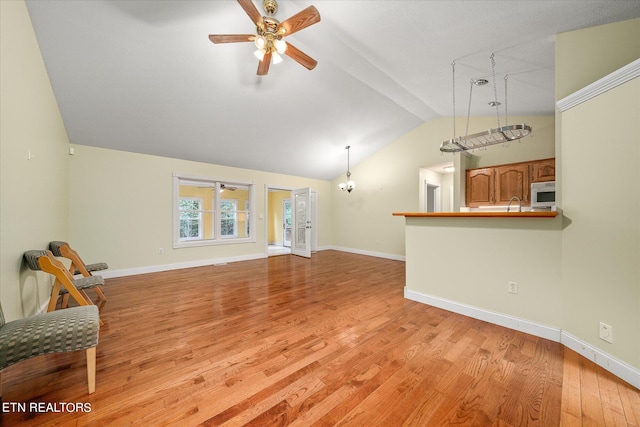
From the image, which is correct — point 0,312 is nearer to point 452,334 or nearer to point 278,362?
point 278,362

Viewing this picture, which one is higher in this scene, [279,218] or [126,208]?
[126,208]

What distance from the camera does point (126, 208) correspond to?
4527mm

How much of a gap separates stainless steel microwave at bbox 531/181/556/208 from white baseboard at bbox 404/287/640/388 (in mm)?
2240

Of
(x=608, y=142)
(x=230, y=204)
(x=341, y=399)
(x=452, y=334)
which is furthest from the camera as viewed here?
(x=230, y=204)

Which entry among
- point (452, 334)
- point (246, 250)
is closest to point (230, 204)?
point (246, 250)

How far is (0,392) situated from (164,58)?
3376 mm

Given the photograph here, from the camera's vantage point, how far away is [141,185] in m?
4.70

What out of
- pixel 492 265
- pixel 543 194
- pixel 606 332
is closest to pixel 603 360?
pixel 606 332

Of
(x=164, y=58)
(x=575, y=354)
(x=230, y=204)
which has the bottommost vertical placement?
(x=575, y=354)

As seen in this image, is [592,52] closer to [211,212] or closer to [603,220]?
[603,220]

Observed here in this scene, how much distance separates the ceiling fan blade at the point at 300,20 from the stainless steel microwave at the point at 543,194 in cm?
410

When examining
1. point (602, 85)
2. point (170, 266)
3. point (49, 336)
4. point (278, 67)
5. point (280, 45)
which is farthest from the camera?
point (170, 266)

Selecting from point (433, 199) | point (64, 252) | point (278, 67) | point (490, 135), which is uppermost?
point (278, 67)

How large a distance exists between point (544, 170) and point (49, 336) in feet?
20.2
